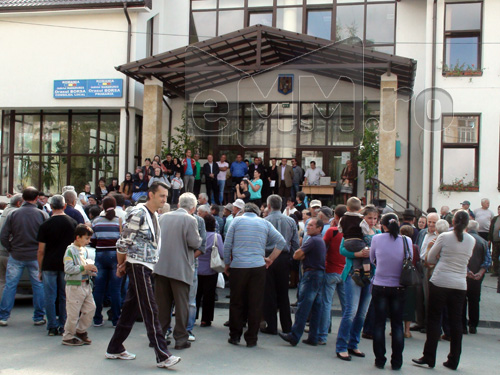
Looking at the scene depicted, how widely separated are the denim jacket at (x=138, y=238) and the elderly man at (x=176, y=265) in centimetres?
56

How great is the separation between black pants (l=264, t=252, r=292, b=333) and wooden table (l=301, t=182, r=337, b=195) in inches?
364

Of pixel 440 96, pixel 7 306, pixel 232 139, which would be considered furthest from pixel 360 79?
pixel 7 306

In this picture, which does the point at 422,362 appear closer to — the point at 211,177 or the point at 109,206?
the point at 109,206

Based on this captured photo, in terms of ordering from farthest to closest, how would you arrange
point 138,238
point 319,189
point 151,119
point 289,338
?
point 151,119 → point 319,189 → point 289,338 → point 138,238

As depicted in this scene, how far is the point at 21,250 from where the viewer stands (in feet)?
27.3

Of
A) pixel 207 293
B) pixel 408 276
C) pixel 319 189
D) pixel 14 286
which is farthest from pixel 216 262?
pixel 319 189

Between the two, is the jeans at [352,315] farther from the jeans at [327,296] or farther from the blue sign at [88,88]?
the blue sign at [88,88]

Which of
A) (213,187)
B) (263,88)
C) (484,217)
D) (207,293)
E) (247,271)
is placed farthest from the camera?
(263,88)

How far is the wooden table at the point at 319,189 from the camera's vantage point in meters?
17.4

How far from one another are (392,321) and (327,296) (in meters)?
1.17

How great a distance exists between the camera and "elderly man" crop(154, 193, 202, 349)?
6.86 meters

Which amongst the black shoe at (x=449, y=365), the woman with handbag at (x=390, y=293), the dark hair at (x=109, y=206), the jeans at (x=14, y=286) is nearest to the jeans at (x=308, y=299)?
the woman with handbag at (x=390, y=293)

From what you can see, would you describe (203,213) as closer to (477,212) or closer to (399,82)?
(477,212)

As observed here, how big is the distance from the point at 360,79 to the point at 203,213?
11362 mm
